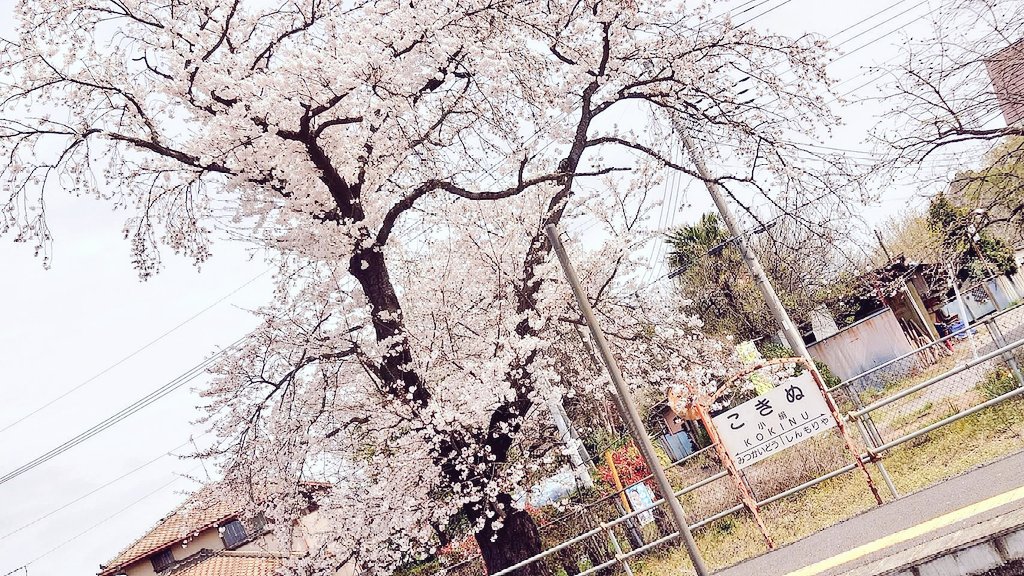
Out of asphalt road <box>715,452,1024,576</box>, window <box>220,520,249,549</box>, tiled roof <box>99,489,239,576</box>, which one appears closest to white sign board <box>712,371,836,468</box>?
asphalt road <box>715,452,1024,576</box>

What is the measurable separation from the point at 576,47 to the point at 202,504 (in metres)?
8.71

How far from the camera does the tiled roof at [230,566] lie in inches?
1133

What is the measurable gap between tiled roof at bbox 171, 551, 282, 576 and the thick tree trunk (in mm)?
19961

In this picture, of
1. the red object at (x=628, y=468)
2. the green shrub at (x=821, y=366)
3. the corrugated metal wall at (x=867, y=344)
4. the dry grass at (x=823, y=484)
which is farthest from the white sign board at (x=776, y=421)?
the corrugated metal wall at (x=867, y=344)

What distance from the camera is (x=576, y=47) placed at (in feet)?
30.5

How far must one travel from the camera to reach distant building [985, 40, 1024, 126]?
9344 millimetres

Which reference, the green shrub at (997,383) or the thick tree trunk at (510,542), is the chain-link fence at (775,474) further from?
the thick tree trunk at (510,542)

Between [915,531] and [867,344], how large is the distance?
21.3 m

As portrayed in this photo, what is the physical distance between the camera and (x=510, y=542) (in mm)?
10992

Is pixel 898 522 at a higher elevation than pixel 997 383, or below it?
below

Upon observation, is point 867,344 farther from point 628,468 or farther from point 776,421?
point 776,421

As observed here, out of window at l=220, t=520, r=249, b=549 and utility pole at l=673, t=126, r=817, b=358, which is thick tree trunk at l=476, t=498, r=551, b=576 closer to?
utility pole at l=673, t=126, r=817, b=358

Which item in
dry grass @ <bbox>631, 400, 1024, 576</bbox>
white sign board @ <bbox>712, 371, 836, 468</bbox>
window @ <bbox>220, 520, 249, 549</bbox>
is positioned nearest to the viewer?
white sign board @ <bbox>712, 371, 836, 468</bbox>

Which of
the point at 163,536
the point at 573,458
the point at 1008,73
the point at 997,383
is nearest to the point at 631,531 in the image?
the point at 573,458
